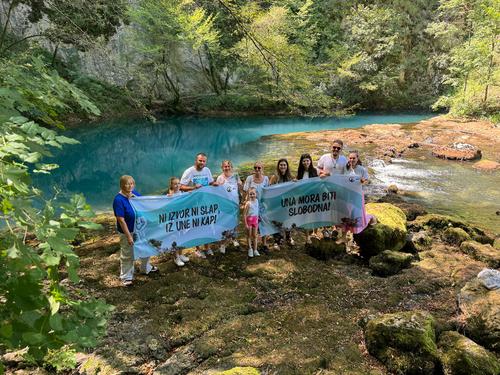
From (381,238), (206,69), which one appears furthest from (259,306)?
(206,69)

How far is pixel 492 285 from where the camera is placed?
5066mm

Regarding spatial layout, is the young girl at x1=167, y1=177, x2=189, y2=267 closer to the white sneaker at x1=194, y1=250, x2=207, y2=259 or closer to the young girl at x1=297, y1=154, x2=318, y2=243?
the white sneaker at x1=194, y1=250, x2=207, y2=259

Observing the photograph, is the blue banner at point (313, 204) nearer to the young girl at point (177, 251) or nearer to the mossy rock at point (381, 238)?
the mossy rock at point (381, 238)

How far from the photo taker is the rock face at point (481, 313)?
4.53 m

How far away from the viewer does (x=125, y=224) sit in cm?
586

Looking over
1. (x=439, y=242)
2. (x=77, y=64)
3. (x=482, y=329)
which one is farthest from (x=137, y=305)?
(x=77, y=64)

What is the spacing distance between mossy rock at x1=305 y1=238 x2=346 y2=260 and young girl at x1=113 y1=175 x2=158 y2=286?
3251 mm

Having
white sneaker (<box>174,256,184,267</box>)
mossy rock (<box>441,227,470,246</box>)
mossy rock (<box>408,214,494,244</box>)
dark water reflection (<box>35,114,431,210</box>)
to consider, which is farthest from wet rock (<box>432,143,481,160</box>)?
white sneaker (<box>174,256,184,267</box>)

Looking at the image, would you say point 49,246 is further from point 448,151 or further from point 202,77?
point 202,77

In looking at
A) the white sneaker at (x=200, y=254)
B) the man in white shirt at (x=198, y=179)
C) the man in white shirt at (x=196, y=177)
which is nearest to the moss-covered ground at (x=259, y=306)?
the white sneaker at (x=200, y=254)

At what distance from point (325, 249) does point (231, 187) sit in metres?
2.11

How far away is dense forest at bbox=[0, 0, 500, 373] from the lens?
1.74m

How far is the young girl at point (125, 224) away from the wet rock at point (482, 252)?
6.31 m

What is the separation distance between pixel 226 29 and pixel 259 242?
A: 28404 mm
